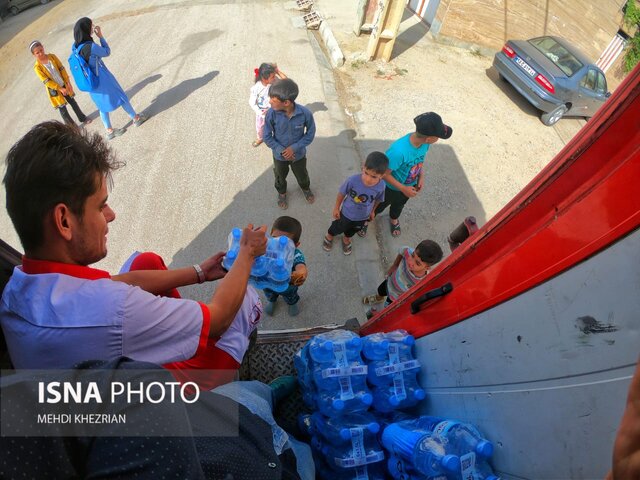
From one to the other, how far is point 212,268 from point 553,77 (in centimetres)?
794

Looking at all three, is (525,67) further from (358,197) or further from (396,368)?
(396,368)

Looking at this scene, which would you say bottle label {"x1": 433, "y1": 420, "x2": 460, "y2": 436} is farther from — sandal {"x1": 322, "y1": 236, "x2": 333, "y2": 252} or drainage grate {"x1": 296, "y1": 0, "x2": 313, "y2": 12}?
drainage grate {"x1": 296, "y1": 0, "x2": 313, "y2": 12}

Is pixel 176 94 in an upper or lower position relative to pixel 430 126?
lower

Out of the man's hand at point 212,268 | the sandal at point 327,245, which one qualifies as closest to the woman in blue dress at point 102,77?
the sandal at point 327,245

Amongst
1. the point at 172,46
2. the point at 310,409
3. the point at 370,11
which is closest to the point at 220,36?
the point at 172,46

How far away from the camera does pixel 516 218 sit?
160cm

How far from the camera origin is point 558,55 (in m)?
7.57

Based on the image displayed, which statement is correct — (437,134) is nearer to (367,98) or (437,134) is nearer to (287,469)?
(287,469)

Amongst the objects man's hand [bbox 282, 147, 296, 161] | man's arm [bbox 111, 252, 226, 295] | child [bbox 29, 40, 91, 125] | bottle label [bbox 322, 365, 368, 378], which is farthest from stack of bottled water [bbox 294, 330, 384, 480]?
child [bbox 29, 40, 91, 125]

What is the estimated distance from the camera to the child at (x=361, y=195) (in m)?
3.44

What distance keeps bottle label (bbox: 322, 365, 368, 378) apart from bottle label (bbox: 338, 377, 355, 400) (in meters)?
0.05

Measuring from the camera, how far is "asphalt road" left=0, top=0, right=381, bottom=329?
14.8 ft

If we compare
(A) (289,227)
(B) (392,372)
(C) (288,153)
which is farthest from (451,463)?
(C) (288,153)

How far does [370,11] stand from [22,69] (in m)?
8.06
